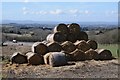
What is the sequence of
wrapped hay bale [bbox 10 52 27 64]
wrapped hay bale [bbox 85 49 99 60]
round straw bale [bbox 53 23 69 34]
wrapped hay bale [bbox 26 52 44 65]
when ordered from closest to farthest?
wrapped hay bale [bbox 26 52 44 65], wrapped hay bale [bbox 10 52 27 64], wrapped hay bale [bbox 85 49 99 60], round straw bale [bbox 53 23 69 34]

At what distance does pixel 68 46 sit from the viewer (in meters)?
16.5

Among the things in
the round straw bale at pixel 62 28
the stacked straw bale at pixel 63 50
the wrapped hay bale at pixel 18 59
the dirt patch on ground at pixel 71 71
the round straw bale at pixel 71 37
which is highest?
the round straw bale at pixel 62 28

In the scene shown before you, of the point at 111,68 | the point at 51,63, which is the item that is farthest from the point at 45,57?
the point at 111,68

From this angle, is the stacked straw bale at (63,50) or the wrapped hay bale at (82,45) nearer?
the stacked straw bale at (63,50)

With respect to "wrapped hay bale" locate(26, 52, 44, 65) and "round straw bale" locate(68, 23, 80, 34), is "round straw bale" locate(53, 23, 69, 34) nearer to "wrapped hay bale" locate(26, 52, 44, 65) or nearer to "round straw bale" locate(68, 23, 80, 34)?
"round straw bale" locate(68, 23, 80, 34)

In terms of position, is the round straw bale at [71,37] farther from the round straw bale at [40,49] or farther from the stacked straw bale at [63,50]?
the round straw bale at [40,49]

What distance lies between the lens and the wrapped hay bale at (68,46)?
16516 mm

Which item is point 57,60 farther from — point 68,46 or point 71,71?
point 68,46

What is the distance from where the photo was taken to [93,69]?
42.2 feet

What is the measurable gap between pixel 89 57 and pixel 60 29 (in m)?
2.77

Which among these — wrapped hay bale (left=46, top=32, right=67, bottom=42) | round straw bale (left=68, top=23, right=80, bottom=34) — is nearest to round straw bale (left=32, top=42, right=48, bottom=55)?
wrapped hay bale (left=46, top=32, right=67, bottom=42)

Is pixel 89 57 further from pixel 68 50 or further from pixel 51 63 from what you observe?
pixel 51 63

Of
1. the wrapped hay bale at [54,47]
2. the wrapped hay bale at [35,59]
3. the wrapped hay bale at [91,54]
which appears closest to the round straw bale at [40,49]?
the wrapped hay bale at [54,47]

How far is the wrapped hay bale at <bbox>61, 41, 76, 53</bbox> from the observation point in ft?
54.2
